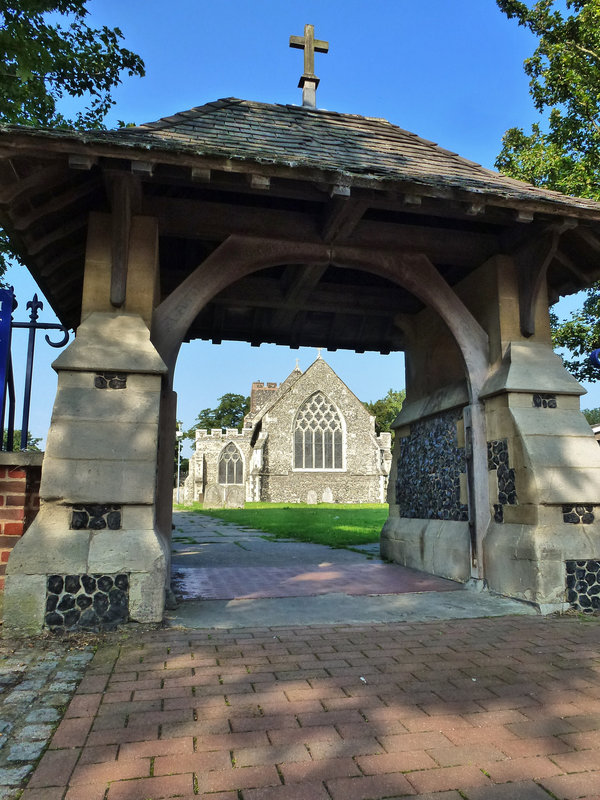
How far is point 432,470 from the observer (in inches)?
301

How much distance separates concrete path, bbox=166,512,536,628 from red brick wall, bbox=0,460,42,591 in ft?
4.84

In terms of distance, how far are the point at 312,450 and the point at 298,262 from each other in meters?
35.3

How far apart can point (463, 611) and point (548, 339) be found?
312 cm

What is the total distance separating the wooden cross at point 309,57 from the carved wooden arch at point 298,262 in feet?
9.94

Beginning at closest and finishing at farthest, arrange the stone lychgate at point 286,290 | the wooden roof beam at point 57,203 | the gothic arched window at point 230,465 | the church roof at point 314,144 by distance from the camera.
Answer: the stone lychgate at point 286,290 → the church roof at point 314,144 → the wooden roof beam at point 57,203 → the gothic arched window at point 230,465

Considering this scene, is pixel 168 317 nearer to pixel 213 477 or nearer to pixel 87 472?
pixel 87 472

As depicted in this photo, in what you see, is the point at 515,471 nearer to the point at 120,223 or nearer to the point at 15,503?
the point at 120,223

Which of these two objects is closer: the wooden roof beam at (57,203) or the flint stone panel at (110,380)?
the flint stone panel at (110,380)

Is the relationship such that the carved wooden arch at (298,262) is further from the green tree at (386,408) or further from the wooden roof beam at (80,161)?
the green tree at (386,408)

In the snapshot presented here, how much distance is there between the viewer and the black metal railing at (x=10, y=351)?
4.96 m

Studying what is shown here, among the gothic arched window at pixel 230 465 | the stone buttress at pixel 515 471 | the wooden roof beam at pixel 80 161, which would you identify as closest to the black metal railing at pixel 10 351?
the wooden roof beam at pixel 80 161

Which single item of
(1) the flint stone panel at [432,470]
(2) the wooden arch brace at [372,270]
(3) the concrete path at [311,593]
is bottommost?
(3) the concrete path at [311,593]

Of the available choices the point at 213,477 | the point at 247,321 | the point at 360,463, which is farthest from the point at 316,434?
the point at 247,321

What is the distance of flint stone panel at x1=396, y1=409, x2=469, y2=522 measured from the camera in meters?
6.95
